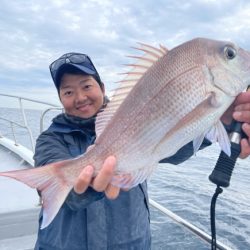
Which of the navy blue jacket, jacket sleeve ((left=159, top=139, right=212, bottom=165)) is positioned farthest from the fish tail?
jacket sleeve ((left=159, top=139, right=212, bottom=165))

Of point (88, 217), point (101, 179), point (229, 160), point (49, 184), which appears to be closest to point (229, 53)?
point (229, 160)

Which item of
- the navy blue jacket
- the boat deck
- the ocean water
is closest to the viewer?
the navy blue jacket

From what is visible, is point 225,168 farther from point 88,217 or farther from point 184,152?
point 88,217

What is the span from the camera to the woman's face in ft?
8.04

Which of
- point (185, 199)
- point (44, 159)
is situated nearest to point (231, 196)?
point (185, 199)

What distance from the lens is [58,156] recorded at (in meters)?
2.12

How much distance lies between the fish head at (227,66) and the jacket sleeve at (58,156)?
2.77 ft

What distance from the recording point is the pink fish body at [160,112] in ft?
5.02

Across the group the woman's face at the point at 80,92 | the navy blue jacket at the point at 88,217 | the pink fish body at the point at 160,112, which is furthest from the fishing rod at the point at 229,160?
the woman's face at the point at 80,92

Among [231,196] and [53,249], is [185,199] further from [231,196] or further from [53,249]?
[53,249]

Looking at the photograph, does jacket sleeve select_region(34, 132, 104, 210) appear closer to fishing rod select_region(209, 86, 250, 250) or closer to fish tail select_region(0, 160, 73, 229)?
fish tail select_region(0, 160, 73, 229)

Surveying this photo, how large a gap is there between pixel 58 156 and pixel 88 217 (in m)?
0.44

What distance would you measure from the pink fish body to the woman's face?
840mm

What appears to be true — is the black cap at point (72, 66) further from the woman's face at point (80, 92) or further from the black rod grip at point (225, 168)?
the black rod grip at point (225, 168)
